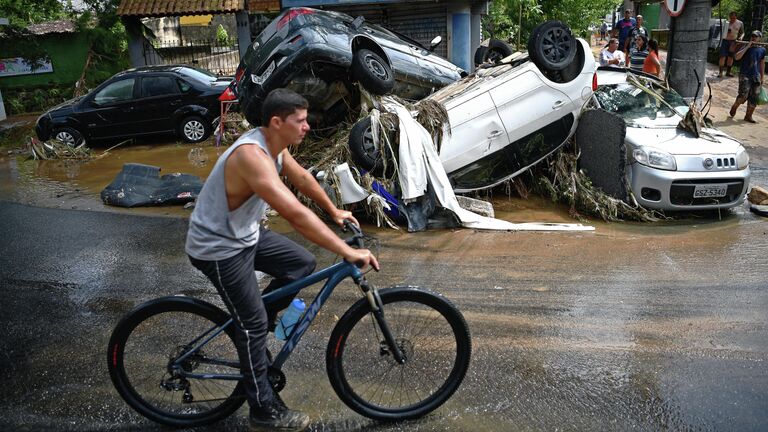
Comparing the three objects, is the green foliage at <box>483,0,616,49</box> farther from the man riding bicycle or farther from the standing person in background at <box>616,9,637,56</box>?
the man riding bicycle

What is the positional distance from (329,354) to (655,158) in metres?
5.52

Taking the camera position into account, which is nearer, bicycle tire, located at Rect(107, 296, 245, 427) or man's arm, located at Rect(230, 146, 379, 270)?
man's arm, located at Rect(230, 146, 379, 270)

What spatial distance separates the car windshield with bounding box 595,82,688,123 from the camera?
8.23 meters

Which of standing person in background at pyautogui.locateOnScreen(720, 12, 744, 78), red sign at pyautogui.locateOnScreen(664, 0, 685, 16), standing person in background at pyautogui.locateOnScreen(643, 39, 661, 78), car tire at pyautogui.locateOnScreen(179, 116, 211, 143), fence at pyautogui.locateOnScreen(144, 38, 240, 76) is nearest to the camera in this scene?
red sign at pyautogui.locateOnScreen(664, 0, 685, 16)

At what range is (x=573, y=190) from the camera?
7828 mm

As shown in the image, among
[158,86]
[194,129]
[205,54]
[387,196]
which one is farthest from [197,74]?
[205,54]

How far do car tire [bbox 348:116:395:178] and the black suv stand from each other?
73 cm

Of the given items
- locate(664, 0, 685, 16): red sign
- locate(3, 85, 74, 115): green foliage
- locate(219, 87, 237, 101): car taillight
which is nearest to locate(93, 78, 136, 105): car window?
locate(219, 87, 237, 101): car taillight

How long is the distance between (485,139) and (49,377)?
17.6ft

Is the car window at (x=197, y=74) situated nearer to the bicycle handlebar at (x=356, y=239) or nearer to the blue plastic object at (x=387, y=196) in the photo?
the blue plastic object at (x=387, y=196)

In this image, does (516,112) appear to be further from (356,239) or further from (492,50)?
(356,239)

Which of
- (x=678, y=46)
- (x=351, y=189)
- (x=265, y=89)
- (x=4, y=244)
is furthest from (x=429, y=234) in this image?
(x=678, y=46)

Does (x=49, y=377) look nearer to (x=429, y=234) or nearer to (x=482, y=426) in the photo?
(x=482, y=426)

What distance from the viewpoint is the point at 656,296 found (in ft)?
16.9
